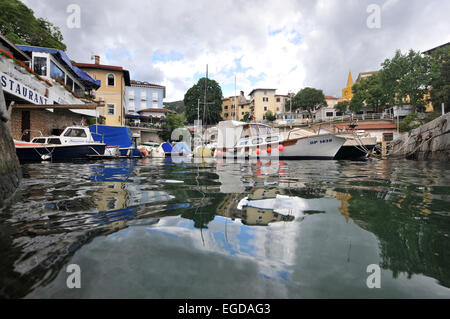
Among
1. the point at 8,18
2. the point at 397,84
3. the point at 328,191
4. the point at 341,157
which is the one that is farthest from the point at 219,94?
the point at 328,191

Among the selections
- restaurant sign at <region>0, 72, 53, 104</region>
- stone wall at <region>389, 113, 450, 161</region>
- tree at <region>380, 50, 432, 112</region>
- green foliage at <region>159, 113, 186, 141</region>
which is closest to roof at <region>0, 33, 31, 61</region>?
restaurant sign at <region>0, 72, 53, 104</region>

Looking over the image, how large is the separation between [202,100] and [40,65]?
39.8 metres

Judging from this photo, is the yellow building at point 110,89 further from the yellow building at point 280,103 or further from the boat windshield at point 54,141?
the yellow building at point 280,103

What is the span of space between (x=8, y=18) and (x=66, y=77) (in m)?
7.44

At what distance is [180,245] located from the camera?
4.61 ft

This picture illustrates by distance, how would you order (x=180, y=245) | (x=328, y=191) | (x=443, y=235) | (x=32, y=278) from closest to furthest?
(x=32, y=278) → (x=180, y=245) → (x=443, y=235) → (x=328, y=191)

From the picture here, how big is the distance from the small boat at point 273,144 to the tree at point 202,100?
125 feet

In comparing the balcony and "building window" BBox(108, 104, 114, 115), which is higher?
"building window" BBox(108, 104, 114, 115)

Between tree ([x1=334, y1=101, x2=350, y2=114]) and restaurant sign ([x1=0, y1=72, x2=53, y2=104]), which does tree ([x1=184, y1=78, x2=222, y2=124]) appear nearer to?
tree ([x1=334, y1=101, x2=350, y2=114])

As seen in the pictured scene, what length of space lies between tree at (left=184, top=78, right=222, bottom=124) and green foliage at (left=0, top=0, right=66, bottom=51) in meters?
32.8

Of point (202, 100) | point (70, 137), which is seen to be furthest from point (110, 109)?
point (202, 100)

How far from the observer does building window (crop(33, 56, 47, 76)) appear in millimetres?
13297

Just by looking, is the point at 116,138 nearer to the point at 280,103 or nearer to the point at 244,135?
the point at 244,135
